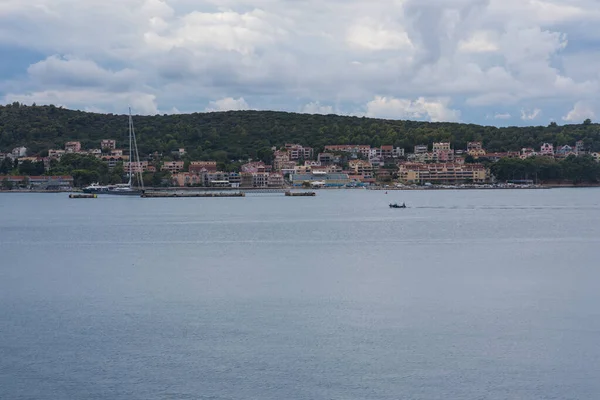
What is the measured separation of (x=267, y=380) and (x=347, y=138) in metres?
140

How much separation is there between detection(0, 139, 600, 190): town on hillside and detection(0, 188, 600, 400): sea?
80050mm

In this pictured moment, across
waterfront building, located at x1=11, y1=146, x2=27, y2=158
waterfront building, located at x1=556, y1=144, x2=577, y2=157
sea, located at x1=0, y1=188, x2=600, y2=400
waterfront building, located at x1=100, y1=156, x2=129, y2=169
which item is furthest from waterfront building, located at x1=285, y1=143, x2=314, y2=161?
sea, located at x1=0, y1=188, x2=600, y2=400

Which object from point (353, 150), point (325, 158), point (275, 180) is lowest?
point (275, 180)

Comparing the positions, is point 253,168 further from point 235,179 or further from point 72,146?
point 72,146

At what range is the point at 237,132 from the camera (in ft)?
498

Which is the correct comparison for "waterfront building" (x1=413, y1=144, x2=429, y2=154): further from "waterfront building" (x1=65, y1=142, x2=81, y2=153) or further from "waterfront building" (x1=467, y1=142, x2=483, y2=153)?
"waterfront building" (x1=65, y1=142, x2=81, y2=153)

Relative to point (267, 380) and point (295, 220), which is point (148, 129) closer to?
point (295, 220)

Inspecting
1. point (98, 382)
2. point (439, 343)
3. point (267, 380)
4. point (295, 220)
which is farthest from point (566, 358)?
point (295, 220)

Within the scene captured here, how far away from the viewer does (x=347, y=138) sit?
5984 inches

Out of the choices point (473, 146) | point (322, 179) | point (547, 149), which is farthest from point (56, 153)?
point (547, 149)

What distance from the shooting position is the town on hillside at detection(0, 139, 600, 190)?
11612 centimetres

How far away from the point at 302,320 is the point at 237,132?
13556 cm

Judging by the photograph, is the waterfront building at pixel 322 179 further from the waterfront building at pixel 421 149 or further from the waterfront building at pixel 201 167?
the waterfront building at pixel 421 149

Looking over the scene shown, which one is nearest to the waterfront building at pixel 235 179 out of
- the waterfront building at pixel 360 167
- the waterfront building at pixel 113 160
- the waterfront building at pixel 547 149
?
the waterfront building at pixel 113 160
